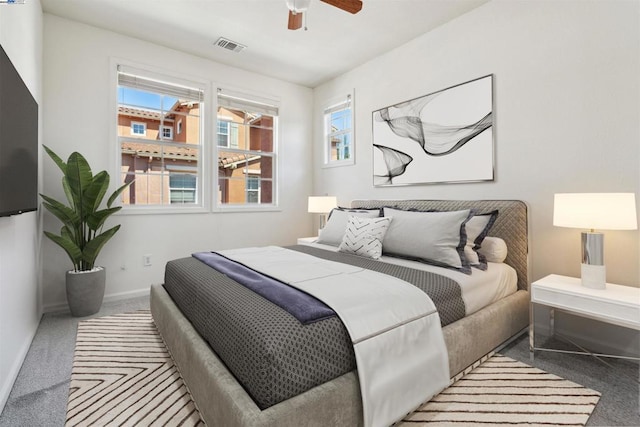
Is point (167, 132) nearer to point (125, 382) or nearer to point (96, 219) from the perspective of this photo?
point (96, 219)

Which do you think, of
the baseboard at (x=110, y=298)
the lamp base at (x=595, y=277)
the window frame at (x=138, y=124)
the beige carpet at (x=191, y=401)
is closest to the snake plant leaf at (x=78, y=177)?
the window frame at (x=138, y=124)

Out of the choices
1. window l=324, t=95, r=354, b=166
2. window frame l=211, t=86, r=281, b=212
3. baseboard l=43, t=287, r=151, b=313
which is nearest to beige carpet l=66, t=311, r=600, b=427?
baseboard l=43, t=287, r=151, b=313

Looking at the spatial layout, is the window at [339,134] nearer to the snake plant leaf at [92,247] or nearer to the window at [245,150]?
the window at [245,150]

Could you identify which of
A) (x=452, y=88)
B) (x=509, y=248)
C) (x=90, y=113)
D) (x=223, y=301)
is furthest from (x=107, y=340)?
(x=452, y=88)

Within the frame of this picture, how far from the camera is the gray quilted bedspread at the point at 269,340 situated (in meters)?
1.13

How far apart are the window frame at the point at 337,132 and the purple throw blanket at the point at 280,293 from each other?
8.28 feet

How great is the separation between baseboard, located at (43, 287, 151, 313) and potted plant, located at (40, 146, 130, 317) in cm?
36

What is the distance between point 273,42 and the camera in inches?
139

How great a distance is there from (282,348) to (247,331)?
0.60 feet

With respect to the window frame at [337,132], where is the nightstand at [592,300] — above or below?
below

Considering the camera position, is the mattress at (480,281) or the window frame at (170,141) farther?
the window frame at (170,141)

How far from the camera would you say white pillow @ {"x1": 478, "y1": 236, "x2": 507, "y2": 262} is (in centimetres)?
249

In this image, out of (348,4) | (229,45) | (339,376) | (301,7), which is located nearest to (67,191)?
(229,45)

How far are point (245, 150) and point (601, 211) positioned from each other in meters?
3.80
